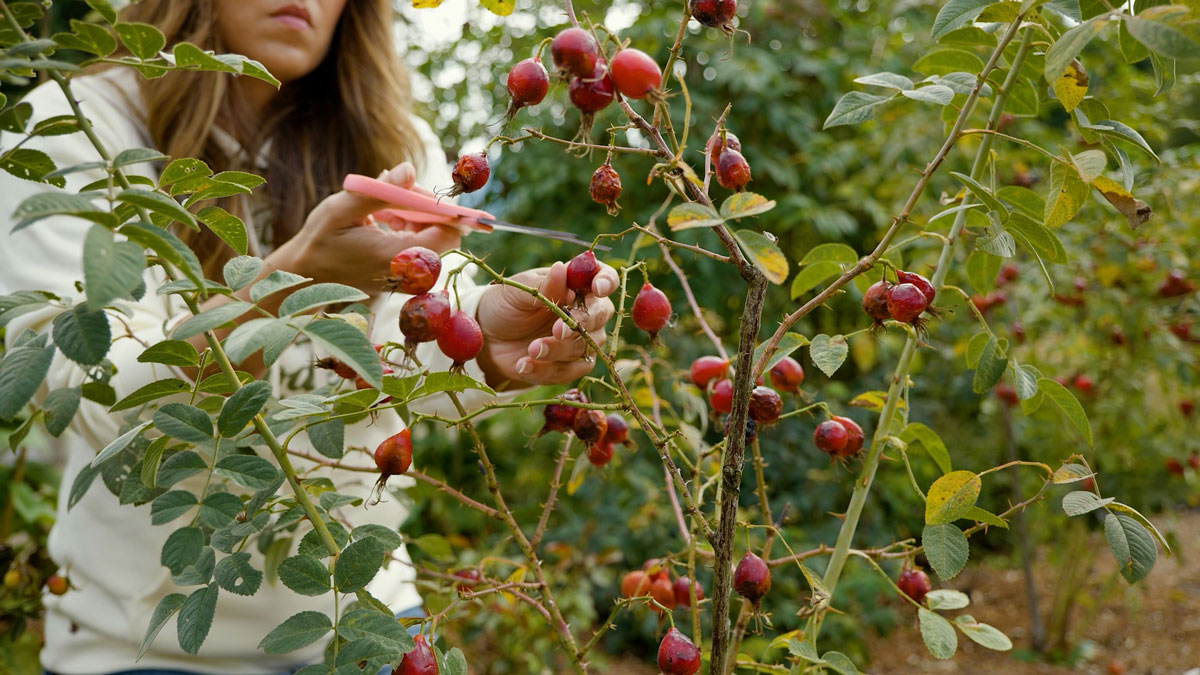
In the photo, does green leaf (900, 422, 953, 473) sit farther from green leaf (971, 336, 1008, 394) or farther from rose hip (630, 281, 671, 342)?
rose hip (630, 281, 671, 342)

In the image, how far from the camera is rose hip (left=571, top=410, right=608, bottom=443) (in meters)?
0.76

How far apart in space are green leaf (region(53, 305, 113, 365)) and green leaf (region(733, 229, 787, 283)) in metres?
0.35

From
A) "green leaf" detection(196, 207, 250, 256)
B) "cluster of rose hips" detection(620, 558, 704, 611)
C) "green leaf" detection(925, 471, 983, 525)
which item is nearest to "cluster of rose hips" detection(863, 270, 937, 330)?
"green leaf" detection(925, 471, 983, 525)

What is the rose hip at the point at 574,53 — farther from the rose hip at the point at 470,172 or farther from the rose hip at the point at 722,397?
the rose hip at the point at 722,397

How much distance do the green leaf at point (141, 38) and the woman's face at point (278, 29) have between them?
0.76 metres

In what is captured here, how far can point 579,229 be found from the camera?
278cm

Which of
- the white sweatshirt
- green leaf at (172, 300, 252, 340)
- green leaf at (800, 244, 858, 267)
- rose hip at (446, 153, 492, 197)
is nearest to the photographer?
green leaf at (172, 300, 252, 340)

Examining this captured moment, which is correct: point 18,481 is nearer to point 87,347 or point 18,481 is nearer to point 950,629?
point 87,347

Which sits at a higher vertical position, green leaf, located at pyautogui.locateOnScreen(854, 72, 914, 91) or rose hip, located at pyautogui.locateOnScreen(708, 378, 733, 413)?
green leaf, located at pyautogui.locateOnScreen(854, 72, 914, 91)

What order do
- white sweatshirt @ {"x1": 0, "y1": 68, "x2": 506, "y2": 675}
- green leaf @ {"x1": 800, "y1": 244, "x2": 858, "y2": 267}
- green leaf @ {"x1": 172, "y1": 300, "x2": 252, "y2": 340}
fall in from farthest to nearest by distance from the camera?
white sweatshirt @ {"x1": 0, "y1": 68, "x2": 506, "y2": 675}, green leaf @ {"x1": 800, "y1": 244, "x2": 858, "y2": 267}, green leaf @ {"x1": 172, "y1": 300, "x2": 252, "y2": 340}

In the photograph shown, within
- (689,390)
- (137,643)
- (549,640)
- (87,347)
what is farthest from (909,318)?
(549,640)

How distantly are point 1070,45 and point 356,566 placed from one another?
53cm

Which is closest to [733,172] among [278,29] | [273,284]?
[273,284]

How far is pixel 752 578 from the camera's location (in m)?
0.69
